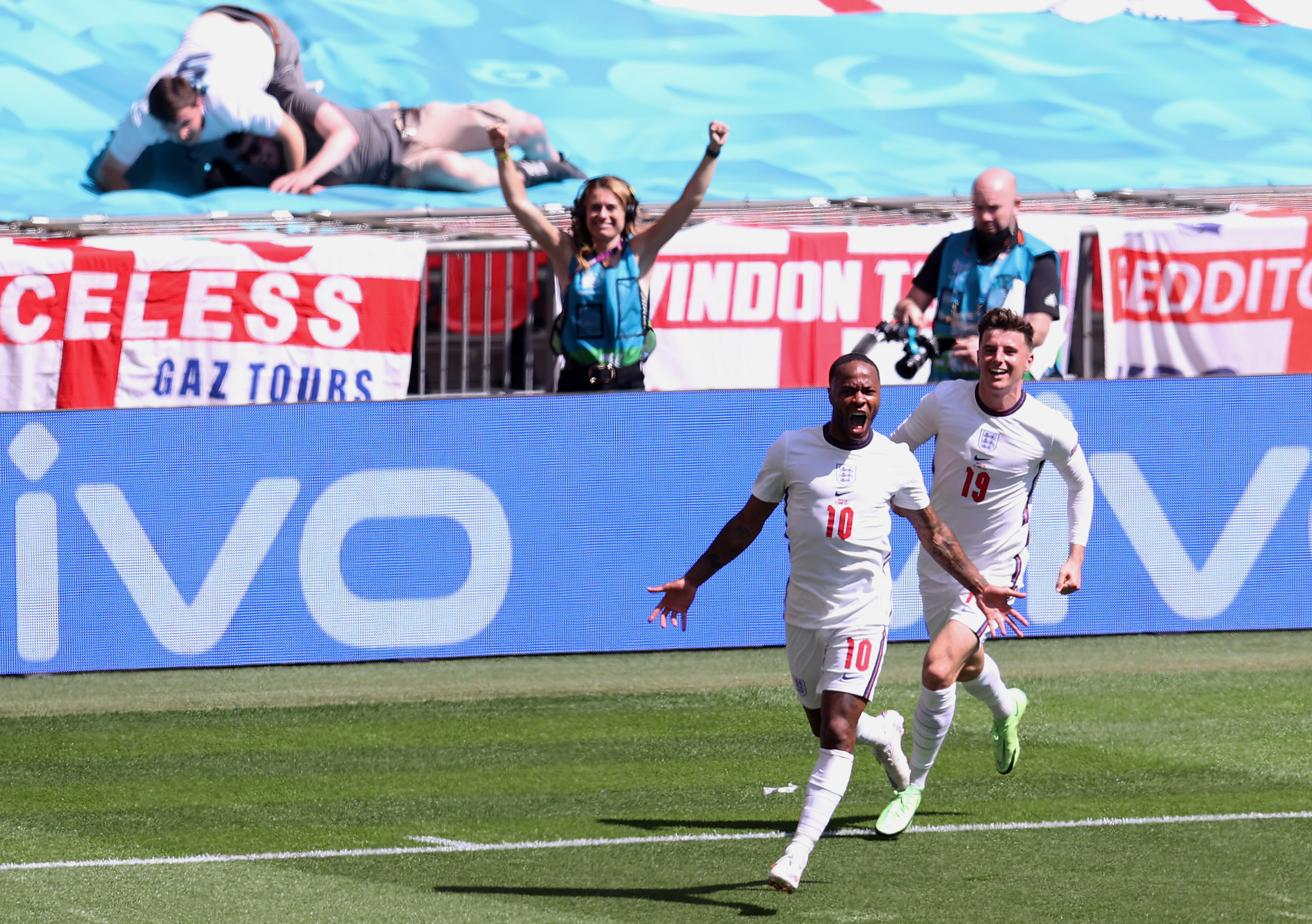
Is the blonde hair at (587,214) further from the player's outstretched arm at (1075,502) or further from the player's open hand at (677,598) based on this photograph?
the player's open hand at (677,598)

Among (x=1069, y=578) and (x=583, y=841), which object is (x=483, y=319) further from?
(x=583, y=841)

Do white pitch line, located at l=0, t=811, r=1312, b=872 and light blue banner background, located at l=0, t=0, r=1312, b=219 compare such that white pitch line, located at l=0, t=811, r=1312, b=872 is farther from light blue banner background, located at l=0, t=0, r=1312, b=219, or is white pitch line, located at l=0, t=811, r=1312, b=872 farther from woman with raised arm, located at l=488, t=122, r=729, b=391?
light blue banner background, located at l=0, t=0, r=1312, b=219

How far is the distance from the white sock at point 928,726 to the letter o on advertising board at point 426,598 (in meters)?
4.20

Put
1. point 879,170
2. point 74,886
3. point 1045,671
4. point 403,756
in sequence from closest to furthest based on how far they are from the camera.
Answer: point 74,886
point 403,756
point 1045,671
point 879,170

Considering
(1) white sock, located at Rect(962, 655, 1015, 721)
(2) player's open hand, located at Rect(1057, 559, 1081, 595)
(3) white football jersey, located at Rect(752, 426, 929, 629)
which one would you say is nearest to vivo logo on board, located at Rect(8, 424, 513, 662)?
(1) white sock, located at Rect(962, 655, 1015, 721)

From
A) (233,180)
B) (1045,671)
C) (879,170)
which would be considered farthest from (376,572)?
(879,170)

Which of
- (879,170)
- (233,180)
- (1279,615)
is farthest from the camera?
(879,170)

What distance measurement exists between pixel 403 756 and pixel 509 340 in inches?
282

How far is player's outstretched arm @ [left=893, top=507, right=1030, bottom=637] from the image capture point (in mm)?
7008

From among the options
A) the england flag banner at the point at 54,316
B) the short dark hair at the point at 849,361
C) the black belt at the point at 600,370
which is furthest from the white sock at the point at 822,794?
the england flag banner at the point at 54,316

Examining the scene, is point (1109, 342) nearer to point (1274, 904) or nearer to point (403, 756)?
point (403, 756)

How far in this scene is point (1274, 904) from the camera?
615 cm

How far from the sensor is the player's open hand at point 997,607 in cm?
727

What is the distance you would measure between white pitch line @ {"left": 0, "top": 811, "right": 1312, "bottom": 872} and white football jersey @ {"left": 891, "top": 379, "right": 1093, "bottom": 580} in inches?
45.2
